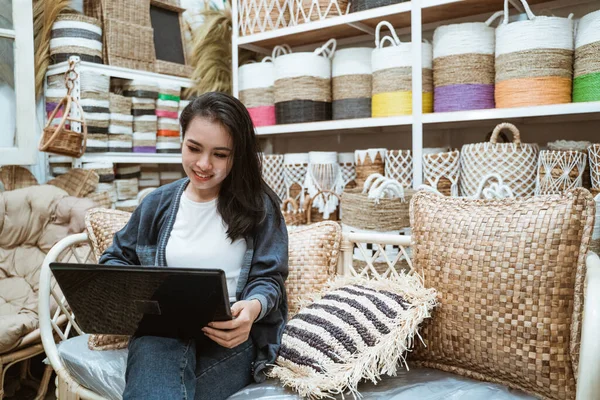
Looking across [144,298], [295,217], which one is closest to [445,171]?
[295,217]

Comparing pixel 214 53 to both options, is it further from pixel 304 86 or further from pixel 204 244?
pixel 204 244

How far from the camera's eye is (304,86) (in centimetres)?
214

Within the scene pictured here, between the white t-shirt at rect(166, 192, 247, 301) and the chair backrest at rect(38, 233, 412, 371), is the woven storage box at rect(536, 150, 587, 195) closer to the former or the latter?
the chair backrest at rect(38, 233, 412, 371)

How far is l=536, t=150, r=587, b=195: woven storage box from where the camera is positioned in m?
1.58

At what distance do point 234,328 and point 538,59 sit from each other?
1.30m


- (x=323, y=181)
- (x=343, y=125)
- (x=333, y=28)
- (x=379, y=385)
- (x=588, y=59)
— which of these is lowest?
(x=379, y=385)

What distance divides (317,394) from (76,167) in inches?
72.2

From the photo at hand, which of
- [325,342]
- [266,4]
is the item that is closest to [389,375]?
[325,342]

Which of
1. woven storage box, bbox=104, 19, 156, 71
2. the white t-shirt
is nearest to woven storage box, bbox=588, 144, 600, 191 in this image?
the white t-shirt

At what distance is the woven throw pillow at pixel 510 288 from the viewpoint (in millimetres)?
1012

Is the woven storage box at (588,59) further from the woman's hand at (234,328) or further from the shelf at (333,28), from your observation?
the woman's hand at (234,328)

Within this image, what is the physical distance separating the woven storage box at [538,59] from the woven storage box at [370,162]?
0.52m

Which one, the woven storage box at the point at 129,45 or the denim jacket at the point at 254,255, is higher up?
the woven storage box at the point at 129,45

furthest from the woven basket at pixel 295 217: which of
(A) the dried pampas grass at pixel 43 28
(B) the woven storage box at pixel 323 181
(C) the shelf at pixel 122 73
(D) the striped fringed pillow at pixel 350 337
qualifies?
(A) the dried pampas grass at pixel 43 28
